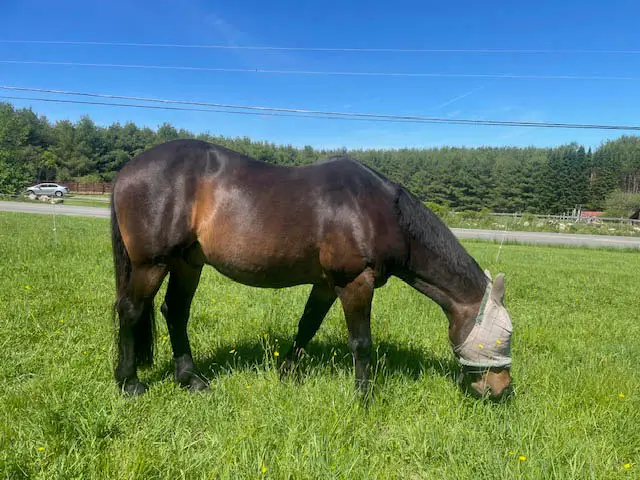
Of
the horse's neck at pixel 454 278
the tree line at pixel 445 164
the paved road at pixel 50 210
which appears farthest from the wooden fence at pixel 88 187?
the horse's neck at pixel 454 278

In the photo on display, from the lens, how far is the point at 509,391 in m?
3.22

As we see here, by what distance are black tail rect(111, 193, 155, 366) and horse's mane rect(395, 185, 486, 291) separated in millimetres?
2301

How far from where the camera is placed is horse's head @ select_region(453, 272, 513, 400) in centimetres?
303

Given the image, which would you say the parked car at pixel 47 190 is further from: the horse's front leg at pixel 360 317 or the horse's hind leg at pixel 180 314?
the horse's front leg at pixel 360 317

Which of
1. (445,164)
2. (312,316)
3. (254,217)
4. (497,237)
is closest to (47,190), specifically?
(497,237)

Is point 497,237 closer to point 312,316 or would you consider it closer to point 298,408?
point 312,316

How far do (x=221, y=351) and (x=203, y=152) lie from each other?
2.16m

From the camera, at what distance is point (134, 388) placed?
3.13 meters

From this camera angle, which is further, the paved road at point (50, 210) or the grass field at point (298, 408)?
the paved road at point (50, 210)

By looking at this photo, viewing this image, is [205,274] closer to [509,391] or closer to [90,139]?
[509,391]

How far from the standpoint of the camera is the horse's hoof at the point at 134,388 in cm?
307

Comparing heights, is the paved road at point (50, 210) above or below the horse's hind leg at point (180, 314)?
above

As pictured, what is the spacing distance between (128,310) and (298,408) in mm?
1628

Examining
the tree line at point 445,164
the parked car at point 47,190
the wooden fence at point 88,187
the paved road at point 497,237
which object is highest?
the tree line at point 445,164
